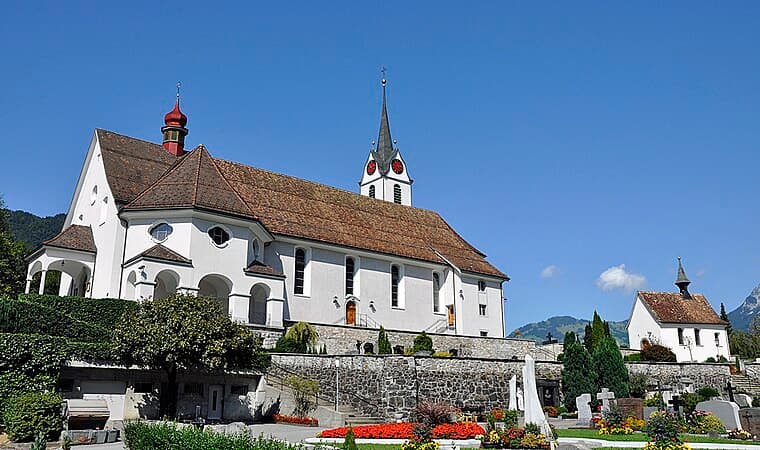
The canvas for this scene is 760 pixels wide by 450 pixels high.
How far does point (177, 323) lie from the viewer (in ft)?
80.0

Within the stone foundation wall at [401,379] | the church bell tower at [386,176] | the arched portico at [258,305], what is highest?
the church bell tower at [386,176]

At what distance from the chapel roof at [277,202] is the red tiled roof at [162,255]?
2235mm

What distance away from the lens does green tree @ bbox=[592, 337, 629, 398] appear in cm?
3559

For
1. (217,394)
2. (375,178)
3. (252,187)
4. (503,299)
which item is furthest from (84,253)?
(375,178)

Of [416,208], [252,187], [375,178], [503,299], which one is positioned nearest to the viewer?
[252,187]

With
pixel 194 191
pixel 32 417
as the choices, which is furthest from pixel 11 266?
pixel 32 417

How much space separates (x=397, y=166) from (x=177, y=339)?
52.3 meters

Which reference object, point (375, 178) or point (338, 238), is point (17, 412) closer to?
point (338, 238)

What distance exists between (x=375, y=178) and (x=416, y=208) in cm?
1869

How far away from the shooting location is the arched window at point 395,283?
148 feet

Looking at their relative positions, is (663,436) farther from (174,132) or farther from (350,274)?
(174,132)

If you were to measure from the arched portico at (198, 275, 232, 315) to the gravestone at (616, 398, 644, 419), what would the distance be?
19.7 meters

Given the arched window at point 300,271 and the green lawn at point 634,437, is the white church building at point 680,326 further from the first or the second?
the green lawn at point 634,437

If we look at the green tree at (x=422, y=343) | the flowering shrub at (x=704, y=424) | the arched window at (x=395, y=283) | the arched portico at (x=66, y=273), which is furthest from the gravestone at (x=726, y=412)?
the arched portico at (x=66, y=273)
